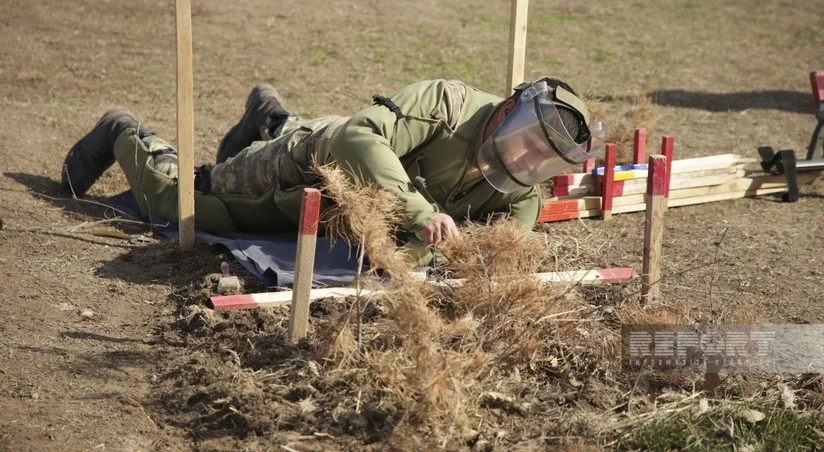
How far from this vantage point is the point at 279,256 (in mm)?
4875

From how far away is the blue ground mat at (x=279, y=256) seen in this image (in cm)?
461

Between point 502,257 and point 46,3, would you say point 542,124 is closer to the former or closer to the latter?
point 502,257

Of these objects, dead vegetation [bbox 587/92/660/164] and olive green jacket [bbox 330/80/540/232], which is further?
dead vegetation [bbox 587/92/660/164]

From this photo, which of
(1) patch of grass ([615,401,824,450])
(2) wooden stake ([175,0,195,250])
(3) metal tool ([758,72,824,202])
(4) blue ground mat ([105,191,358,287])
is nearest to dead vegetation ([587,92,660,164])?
(3) metal tool ([758,72,824,202])

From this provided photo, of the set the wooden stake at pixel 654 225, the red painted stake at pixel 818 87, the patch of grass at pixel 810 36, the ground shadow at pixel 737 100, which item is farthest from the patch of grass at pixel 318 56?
the patch of grass at pixel 810 36

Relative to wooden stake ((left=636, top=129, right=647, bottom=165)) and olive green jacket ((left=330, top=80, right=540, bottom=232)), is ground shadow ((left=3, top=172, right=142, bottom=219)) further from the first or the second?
wooden stake ((left=636, top=129, right=647, bottom=165))

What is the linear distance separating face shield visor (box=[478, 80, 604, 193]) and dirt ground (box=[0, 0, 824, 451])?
2.00 ft

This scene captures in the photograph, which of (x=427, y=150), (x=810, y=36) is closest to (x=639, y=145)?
(x=427, y=150)

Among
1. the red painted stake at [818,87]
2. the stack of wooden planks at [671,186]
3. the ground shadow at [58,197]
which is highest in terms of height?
the red painted stake at [818,87]

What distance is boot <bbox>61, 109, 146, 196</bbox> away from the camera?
5777mm

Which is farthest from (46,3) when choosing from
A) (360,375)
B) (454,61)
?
(360,375)

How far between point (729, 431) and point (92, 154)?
4040 mm

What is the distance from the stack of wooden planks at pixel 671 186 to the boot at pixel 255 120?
1721 millimetres

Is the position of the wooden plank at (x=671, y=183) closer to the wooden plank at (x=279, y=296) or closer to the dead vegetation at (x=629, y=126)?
the dead vegetation at (x=629, y=126)
